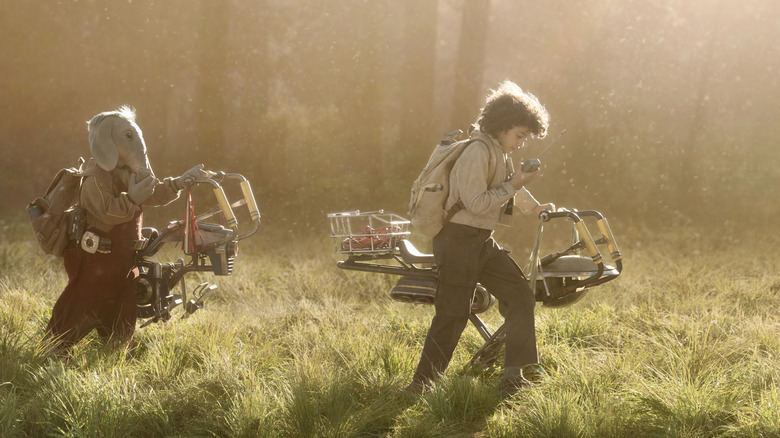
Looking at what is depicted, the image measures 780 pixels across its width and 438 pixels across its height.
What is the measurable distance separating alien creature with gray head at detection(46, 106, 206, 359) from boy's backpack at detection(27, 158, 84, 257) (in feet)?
0.31

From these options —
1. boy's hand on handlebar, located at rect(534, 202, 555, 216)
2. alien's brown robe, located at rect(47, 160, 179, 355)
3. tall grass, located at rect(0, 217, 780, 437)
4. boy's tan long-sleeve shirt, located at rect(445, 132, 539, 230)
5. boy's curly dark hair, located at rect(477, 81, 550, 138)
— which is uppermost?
boy's curly dark hair, located at rect(477, 81, 550, 138)

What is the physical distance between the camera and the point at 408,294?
4.44 metres

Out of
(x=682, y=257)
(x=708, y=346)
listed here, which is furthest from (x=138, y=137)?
(x=682, y=257)

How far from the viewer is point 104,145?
15.5 feet

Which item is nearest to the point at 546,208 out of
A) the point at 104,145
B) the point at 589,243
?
the point at 589,243

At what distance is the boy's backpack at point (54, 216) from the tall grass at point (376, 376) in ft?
2.24

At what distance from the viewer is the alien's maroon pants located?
4.81m

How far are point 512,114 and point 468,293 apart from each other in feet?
3.58

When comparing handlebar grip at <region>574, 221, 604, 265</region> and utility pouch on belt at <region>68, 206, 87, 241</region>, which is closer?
handlebar grip at <region>574, 221, 604, 265</region>

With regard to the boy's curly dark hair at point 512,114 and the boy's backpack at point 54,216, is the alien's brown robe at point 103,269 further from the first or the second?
the boy's curly dark hair at point 512,114

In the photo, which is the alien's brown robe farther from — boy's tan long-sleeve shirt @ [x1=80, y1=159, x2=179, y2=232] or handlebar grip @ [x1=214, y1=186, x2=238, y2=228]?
handlebar grip @ [x1=214, y1=186, x2=238, y2=228]

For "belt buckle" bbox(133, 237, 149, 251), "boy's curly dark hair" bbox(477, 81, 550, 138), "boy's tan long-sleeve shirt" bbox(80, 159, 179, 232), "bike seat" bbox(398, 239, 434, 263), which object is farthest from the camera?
"belt buckle" bbox(133, 237, 149, 251)

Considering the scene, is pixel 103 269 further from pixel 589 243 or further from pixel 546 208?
pixel 589 243

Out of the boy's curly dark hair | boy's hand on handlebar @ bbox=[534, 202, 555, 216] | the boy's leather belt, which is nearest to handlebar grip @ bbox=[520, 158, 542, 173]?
the boy's curly dark hair
